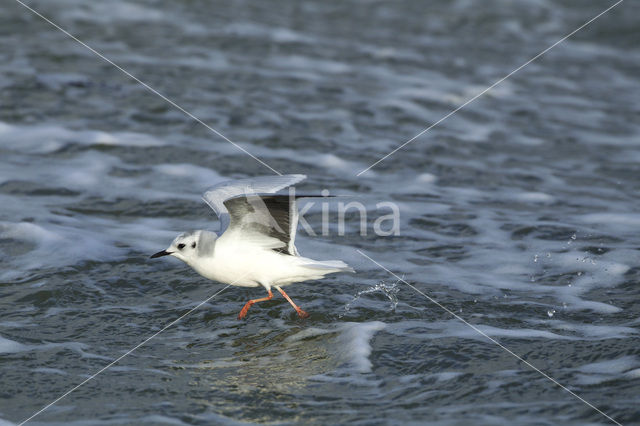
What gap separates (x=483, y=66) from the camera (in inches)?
481

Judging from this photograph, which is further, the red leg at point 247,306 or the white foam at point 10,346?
the red leg at point 247,306

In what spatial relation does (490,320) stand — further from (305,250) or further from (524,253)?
(305,250)

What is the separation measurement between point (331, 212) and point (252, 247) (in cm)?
206

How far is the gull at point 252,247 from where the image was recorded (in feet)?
17.5

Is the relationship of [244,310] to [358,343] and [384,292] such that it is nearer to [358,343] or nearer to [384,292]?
[358,343]

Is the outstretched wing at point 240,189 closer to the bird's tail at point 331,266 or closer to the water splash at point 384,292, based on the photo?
the bird's tail at point 331,266

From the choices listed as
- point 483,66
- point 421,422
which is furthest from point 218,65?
point 421,422

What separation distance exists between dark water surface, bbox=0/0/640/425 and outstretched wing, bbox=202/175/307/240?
66cm

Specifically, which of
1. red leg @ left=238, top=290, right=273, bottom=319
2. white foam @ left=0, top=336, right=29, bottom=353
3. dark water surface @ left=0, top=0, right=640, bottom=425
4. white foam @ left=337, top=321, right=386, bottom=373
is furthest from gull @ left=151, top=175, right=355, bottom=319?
white foam @ left=0, top=336, right=29, bottom=353

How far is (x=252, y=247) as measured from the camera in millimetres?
5527

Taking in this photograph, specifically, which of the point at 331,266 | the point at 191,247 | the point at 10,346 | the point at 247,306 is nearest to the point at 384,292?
the point at 331,266

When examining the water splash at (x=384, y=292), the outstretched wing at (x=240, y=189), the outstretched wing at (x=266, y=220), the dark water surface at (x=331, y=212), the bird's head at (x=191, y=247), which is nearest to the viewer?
the dark water surface at (x=331, y=212)

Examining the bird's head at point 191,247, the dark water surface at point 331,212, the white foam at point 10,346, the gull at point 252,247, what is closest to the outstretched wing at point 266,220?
the gull at point 252,247

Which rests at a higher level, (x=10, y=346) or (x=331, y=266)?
(x=331, y=266)
